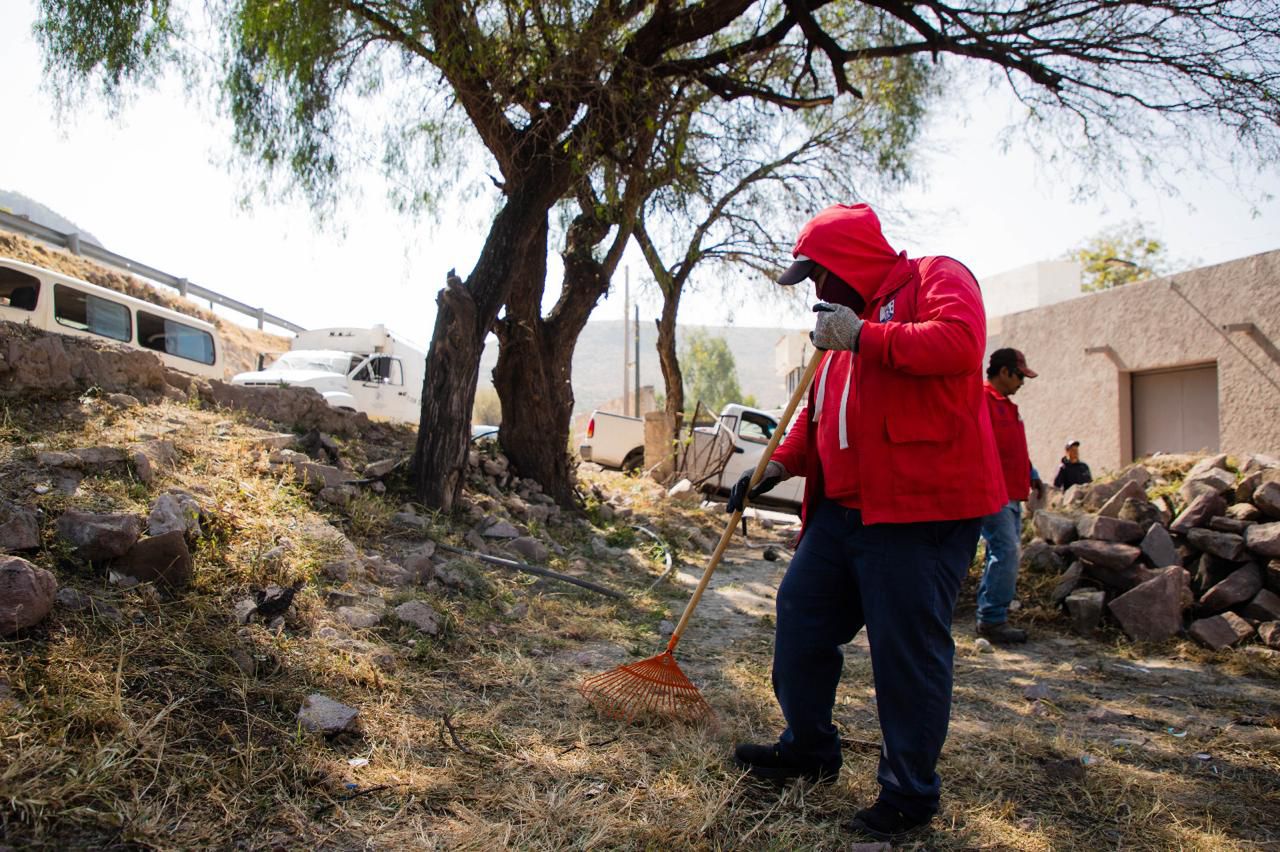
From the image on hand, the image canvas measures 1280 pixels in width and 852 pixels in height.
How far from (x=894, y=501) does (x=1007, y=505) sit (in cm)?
274

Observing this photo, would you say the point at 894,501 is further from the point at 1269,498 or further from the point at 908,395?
the point at 1269,498

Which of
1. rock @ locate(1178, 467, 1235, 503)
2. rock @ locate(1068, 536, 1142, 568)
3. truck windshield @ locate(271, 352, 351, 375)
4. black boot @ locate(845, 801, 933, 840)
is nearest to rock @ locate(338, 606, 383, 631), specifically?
black boot @ locate(845, 801, 933, 840)

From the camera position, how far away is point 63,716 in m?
2.41

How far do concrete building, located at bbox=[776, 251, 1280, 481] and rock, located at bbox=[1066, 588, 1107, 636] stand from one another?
611 cm

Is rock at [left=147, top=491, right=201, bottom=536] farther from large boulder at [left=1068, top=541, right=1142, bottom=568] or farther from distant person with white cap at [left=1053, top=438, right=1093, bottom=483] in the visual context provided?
distant person with white cap at [left=1053, top=438, right=1093, bottom=483]

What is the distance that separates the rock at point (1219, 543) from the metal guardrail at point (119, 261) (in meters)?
16.9

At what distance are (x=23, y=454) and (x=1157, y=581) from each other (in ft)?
21.0

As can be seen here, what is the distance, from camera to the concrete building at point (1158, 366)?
408 inches

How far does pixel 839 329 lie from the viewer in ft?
7.83

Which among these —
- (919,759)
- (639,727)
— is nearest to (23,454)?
(639,727)

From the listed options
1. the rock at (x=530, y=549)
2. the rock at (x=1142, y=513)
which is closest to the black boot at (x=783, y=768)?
the rock at (x=530, y=549)

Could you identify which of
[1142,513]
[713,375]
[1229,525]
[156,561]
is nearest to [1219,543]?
[1229,525]

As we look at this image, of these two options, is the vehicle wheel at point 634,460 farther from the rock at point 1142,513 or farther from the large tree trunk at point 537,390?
the rock at point 1142,513

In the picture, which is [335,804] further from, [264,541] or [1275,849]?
[1275,849]
